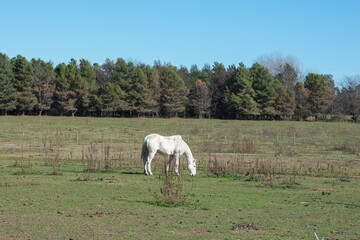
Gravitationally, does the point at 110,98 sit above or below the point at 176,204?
above

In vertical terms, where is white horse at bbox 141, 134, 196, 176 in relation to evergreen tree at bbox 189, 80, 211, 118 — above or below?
below

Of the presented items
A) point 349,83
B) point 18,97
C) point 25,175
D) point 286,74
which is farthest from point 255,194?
point 286,74

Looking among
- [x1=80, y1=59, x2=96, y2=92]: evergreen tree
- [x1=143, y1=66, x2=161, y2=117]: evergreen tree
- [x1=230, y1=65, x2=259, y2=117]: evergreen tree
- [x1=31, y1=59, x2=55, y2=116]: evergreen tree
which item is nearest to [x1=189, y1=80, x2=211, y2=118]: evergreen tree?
[x1=230, y1=65, x2=259, y2=117]: evergreen tree

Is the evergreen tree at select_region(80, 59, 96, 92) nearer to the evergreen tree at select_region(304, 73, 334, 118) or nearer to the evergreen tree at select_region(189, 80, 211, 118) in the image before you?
the evergreen tree at select_region(189, 80, 211, 118)

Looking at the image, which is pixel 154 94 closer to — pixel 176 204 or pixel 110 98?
pixel 110 98

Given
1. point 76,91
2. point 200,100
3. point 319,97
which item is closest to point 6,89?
point 76,91

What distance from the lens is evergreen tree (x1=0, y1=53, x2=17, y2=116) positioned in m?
92.7

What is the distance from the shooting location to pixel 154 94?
4281 inches

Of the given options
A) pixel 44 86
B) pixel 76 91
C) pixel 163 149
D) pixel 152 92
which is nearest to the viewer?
pixel 163 149

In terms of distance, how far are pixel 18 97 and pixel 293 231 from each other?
9371 cm

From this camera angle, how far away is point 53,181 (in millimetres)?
15969

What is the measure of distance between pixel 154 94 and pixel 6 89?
34.2m

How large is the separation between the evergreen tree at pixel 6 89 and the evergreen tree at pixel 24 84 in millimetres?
1388

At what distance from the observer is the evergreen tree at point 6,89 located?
92675 millimetres
